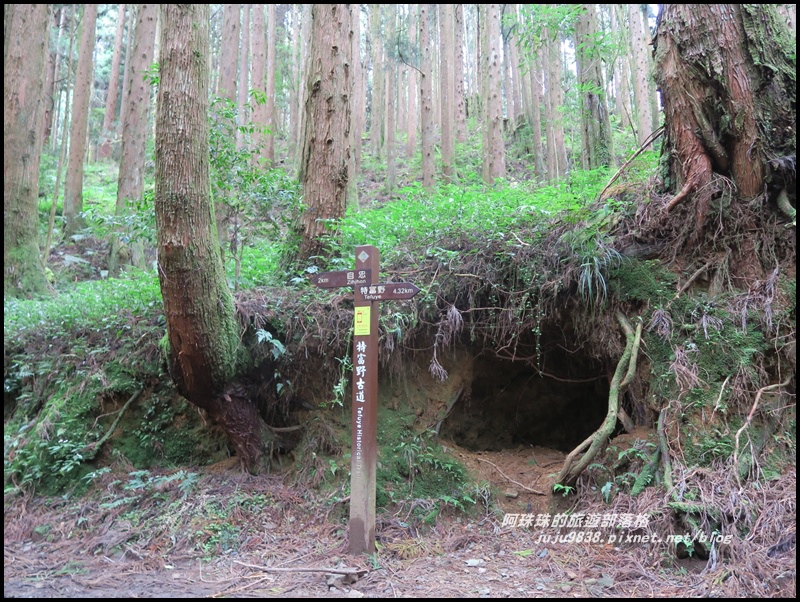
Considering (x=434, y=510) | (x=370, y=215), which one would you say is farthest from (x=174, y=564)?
(x=370, y=215)

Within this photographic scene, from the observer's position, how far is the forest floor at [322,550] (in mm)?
4148

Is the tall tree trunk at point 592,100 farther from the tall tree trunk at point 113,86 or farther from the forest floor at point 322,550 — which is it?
the tall tree trunk at point 113,86

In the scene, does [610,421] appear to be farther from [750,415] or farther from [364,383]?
[364,383]

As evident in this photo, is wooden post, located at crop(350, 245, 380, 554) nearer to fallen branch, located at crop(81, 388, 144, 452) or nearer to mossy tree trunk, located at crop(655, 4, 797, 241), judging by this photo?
fallen branch, located at crop(81, 388, 144, 452)

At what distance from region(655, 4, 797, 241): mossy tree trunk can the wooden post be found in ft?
12.3

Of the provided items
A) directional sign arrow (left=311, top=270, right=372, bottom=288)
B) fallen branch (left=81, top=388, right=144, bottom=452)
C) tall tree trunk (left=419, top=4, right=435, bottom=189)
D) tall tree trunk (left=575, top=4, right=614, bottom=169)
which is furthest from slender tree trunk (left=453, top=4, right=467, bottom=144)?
fallen branch (left=81, top=388, right=144, bottom=452)

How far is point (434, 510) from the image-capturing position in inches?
216

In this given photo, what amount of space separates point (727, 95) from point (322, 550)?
634cm

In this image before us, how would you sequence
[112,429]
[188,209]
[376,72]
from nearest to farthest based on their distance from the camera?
[188,209]
[112,429]
[376,72]

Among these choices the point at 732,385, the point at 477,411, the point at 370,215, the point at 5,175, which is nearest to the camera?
the point at 732,385

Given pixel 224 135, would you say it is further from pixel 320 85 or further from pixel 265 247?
pixel 265 247

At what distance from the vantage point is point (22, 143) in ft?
34.1

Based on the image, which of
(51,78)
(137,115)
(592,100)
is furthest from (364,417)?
(51,78)

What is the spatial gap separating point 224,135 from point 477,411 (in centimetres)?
535
